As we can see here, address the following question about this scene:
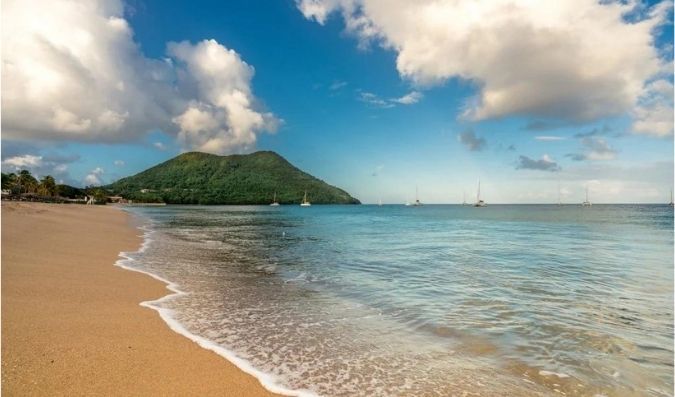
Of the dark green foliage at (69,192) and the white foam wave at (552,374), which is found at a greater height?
the dark green foliage at (69,192)

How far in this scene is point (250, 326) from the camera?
7.88m

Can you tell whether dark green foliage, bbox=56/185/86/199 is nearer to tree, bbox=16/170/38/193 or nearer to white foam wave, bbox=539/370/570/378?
tree, bbox=16/170/38/193

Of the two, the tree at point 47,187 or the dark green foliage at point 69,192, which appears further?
the dark green foliage at point 69,192

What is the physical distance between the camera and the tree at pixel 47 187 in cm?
12288

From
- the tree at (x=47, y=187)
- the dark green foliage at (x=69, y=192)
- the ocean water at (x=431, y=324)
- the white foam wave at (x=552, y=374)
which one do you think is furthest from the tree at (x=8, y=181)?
the white foam wave at (x=552, y=374)

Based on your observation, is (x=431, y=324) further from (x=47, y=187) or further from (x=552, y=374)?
(x=47, y=187)

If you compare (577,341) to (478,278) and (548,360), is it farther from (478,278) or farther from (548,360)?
(478,278)

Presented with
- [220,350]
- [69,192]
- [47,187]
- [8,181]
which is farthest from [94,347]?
[69,192]

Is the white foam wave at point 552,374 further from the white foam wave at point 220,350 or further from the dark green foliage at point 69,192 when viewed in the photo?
the dark green foliage at point 69,192

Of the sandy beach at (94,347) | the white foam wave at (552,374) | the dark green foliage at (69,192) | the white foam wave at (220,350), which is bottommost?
the white foam wave at (552,374)

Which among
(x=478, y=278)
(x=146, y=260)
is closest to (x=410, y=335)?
(x=478, y=278)

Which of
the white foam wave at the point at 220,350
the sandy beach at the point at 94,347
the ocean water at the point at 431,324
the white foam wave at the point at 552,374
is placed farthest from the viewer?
the white foam wave at the point at 552,374

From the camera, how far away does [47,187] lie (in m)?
125

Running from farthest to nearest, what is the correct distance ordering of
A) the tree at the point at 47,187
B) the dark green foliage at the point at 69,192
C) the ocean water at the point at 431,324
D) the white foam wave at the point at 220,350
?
the dark green foliage at the point at 69,192, the tree at the point at 47,187, the ocean water at the point at 431,324, the white foam wave at the point at 220,350
